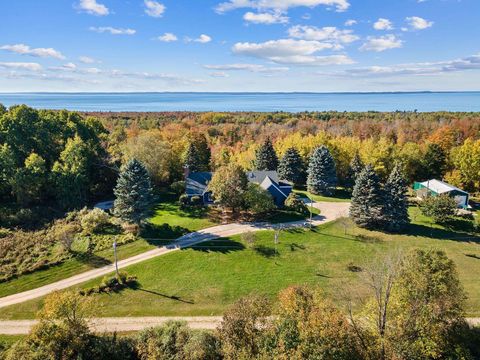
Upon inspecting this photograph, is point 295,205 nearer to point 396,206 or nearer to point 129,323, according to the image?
point 396,206

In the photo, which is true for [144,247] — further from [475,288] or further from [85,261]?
[475,288]

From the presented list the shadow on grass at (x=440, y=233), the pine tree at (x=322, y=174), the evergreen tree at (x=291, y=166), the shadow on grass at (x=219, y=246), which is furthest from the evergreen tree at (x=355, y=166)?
the shadow on grass at (x=219, y=246)

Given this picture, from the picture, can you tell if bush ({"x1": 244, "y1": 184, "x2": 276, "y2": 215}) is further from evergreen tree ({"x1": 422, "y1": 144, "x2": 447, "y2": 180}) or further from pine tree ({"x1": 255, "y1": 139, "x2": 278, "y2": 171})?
evergreen tree ({"x1": 422, "y1": 144, "x2": 447, "y2": 180})

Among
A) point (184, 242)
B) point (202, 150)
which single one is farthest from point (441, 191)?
point (202, 150)

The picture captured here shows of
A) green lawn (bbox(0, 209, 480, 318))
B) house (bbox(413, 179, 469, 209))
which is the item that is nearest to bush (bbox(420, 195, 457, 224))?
green lawn (bbox(0, 209, 480, 318))

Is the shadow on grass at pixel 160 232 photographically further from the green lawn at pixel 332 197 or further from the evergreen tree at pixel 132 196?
the green lawn at pixel 332 197
